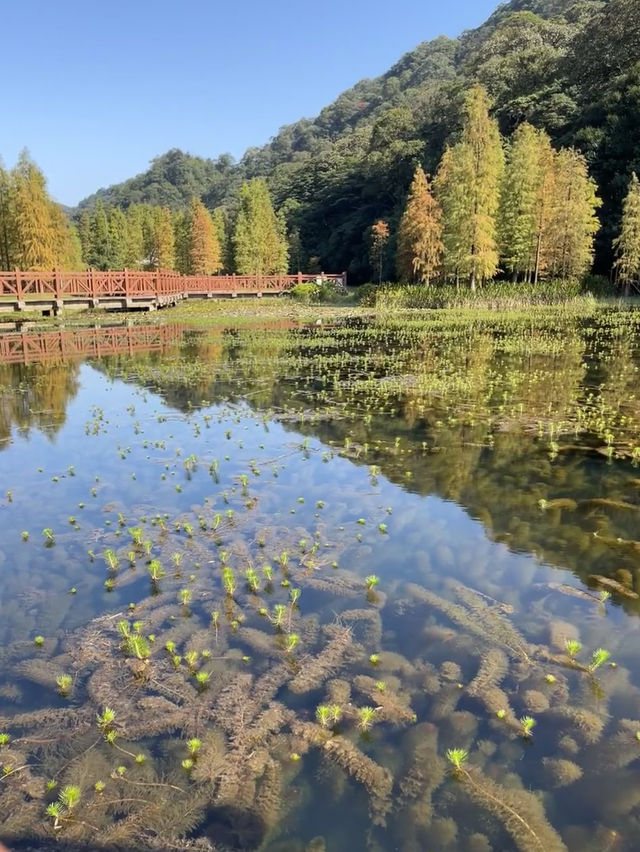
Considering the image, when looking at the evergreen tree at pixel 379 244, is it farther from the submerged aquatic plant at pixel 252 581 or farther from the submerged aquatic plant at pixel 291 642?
the submerged aquatic plant at pixel 291 642

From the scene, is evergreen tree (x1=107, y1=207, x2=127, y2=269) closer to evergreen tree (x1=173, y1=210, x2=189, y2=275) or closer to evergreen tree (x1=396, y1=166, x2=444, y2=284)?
evergreen tree (x1=173, y1=210, x2=189, y2=275)

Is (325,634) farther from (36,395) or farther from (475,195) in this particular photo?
(475,195)

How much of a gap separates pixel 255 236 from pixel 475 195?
30744mm

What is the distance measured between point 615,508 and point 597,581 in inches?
75.2

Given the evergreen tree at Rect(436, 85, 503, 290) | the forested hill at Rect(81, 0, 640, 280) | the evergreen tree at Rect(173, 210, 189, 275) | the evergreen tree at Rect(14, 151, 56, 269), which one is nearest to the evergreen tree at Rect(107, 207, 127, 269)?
the evergreen tree at Rect(173, 210, 189, 275)

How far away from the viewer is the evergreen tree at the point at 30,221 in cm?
4825

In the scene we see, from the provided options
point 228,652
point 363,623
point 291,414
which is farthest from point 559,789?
point 291,414

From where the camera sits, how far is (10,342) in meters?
27.6

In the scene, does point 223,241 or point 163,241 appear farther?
point 223,241

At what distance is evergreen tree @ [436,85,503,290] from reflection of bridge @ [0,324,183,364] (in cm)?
1929

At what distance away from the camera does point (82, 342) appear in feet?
89.7

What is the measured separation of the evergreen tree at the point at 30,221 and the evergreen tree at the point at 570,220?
129 ft

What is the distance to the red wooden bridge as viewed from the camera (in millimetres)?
36688

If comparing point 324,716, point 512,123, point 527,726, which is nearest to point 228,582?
point 324,716
